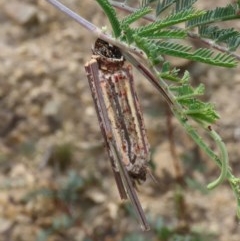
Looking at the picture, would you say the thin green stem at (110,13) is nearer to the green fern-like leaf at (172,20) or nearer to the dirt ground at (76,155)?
the green fern-like leaf at (172,20)

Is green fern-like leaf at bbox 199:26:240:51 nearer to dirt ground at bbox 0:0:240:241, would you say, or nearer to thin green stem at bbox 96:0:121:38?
thin green stem at bbox 96:0:121:38

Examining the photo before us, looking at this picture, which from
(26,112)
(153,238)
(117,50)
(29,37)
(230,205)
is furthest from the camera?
(29,37)

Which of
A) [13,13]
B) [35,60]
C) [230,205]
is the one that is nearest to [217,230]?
[230,205]

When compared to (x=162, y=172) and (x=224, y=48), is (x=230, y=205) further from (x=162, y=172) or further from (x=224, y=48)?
(x=224, y=48)

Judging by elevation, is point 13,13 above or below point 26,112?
above

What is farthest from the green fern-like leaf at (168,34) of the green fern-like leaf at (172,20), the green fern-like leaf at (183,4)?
the green fern-like leaf at (183,4)

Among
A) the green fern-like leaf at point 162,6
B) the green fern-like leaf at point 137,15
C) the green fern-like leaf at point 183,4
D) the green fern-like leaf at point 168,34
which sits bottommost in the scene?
the green fern-like leaf at point 168,34

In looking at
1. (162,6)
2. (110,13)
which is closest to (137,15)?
(110,13)

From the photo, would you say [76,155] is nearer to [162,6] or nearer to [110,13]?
[162,6]
